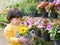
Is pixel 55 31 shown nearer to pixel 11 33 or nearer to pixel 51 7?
pixel 11 33

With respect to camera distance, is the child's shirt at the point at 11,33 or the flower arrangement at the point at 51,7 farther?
the flower arrangement at the point at 51,7

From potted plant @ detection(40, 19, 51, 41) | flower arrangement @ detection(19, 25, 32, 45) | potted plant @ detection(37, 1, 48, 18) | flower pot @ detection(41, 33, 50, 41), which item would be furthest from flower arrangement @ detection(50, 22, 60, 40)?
potted plant @ detection(37, 1, 48, 18)

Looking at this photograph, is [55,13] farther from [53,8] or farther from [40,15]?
[40,15]

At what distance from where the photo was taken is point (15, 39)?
2625 mm

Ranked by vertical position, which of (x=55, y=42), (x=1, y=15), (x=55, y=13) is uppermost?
(x=1, y=15)

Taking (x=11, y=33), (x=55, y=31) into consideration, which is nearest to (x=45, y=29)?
(x=55, y=31)

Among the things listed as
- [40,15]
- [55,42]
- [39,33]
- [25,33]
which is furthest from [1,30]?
[25,33]

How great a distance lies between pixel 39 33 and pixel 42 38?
0.31 feet

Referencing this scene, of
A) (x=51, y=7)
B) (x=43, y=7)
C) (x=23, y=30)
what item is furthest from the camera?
(x=43, y=7)

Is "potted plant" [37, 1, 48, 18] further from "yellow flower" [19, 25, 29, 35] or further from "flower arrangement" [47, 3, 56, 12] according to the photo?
"yellow flower" [19, 25, 29, 35]

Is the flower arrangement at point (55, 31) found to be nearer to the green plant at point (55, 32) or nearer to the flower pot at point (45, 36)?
the green plant at point (55, 32)

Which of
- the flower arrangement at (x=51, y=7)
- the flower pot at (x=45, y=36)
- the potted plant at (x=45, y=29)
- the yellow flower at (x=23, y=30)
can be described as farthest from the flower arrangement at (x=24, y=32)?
the flower arrangement at (x=51, y=7)

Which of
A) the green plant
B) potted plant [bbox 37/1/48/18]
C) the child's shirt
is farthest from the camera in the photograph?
potted plant [bbox 37/1/48/18]

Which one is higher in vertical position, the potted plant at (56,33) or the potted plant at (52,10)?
the potted plant at (52,10)
